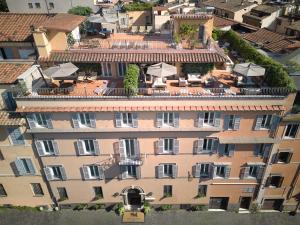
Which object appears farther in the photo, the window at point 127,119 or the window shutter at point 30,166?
the window shutter at point 30,166

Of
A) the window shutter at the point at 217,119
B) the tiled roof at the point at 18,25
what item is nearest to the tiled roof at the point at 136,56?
the tiled roof at the point at 18,25

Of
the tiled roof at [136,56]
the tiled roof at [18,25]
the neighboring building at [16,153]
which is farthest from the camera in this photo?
the tiled roof at [18,25]

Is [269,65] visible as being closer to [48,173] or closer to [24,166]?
[48,173]

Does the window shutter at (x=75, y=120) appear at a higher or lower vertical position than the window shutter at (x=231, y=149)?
higher

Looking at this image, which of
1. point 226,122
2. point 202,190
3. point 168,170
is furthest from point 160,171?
point 226,122

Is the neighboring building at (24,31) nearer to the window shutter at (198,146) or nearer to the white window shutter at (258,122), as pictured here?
the window shutter at (198,146)

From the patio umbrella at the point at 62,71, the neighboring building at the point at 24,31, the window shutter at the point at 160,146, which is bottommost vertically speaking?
the window shutter at the point at 160,146

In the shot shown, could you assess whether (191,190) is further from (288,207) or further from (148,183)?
(288,207)
